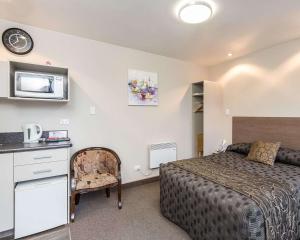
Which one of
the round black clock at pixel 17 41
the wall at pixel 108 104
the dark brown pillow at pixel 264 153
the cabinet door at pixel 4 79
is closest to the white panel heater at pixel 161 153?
the wall at pixel 108 104

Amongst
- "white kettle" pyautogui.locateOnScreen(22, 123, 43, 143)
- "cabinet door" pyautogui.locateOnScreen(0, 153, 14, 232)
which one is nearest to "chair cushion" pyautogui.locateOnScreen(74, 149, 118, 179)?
"white kettle" pyautogui.locateOnScreen(22, 123, 43, 143)

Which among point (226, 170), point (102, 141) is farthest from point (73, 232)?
point (226, 170)

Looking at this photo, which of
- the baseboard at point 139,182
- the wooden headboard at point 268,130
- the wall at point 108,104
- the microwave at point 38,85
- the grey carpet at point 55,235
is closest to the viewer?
the grey carpet at point 55,235

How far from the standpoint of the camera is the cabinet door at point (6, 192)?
1800 mm

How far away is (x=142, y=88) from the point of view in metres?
3.33

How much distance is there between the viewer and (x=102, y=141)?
2951 millimetres

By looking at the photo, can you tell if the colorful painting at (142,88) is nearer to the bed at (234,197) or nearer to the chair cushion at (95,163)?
the chair cushion at (95,163)

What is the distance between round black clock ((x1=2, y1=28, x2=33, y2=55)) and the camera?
2.25 meters

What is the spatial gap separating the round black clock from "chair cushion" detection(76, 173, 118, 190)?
6.04 feet

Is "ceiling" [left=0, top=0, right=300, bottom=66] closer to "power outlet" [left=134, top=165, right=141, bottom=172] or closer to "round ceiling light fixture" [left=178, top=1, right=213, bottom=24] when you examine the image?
"round ceiling light fixture" [left=178, top=1, right=213, bottom=24]

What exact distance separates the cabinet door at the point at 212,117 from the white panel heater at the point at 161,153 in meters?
0.66

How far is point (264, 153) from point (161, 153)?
5.57 feet

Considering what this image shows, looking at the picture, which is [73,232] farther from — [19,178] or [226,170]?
[226,170]

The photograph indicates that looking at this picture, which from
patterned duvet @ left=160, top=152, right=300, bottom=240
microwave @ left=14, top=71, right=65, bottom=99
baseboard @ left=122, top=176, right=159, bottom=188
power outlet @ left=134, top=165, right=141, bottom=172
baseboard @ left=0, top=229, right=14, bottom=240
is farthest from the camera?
power outlet @ left=134, top=165, right=141, bottom=172
